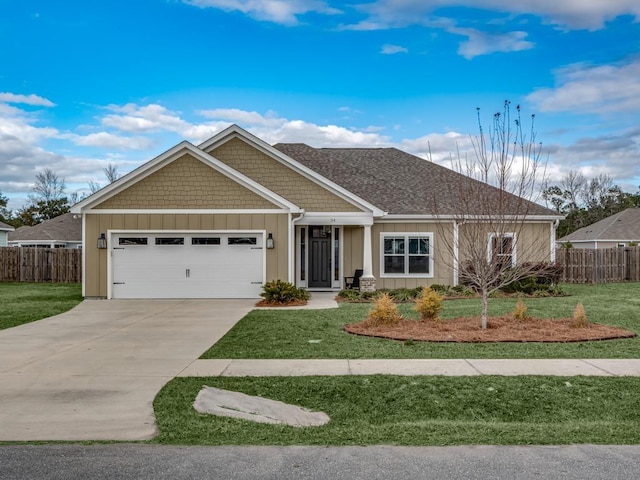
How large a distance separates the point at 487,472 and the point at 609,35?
1737cm

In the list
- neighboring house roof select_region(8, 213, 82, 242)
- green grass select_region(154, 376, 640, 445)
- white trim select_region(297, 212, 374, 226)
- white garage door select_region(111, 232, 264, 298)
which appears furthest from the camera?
neighboring house roof select_region(8, 213, 82, 242)

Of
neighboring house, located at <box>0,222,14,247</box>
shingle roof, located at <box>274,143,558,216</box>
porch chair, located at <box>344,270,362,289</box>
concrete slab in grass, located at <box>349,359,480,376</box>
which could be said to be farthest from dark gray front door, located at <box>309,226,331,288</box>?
neighboring house, located at <box>0,222,14,247</box>

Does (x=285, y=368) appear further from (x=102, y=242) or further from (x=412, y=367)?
(x=102, y=242)

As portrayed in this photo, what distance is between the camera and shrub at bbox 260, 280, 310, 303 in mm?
16714

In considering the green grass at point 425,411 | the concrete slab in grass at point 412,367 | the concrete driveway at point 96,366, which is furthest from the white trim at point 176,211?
the green grass at point 425,411

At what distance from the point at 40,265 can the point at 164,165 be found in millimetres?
13343

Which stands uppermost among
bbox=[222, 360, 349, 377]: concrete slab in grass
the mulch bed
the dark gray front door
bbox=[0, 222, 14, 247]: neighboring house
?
bbox=[0, 222, 14, 247]: neighboring house

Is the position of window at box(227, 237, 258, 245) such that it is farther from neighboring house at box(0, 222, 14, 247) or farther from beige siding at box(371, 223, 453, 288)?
neighboring house at box(0, 222, 14, 247)

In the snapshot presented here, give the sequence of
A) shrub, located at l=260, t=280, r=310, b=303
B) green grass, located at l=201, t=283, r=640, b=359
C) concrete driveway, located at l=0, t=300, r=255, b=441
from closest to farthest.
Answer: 1. concrete driveway, located at l=0, t=300, r=255, b=441
2. green grass, located at l=201, t=283, r=640, b=359
3. shrub, located at l=260, t=280, r=310, b=303

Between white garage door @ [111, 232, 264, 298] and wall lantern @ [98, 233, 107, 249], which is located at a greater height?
wall lantern @ [98, 233, 107, 249]

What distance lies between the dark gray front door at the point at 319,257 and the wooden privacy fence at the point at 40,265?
42.4 ft

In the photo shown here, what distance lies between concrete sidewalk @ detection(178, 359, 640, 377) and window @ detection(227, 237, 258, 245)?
9.84 metres

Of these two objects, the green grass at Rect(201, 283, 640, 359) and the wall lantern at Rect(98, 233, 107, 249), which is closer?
the green grass at Rect(201, 283, 640, 359)

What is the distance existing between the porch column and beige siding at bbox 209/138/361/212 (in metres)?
1.08
